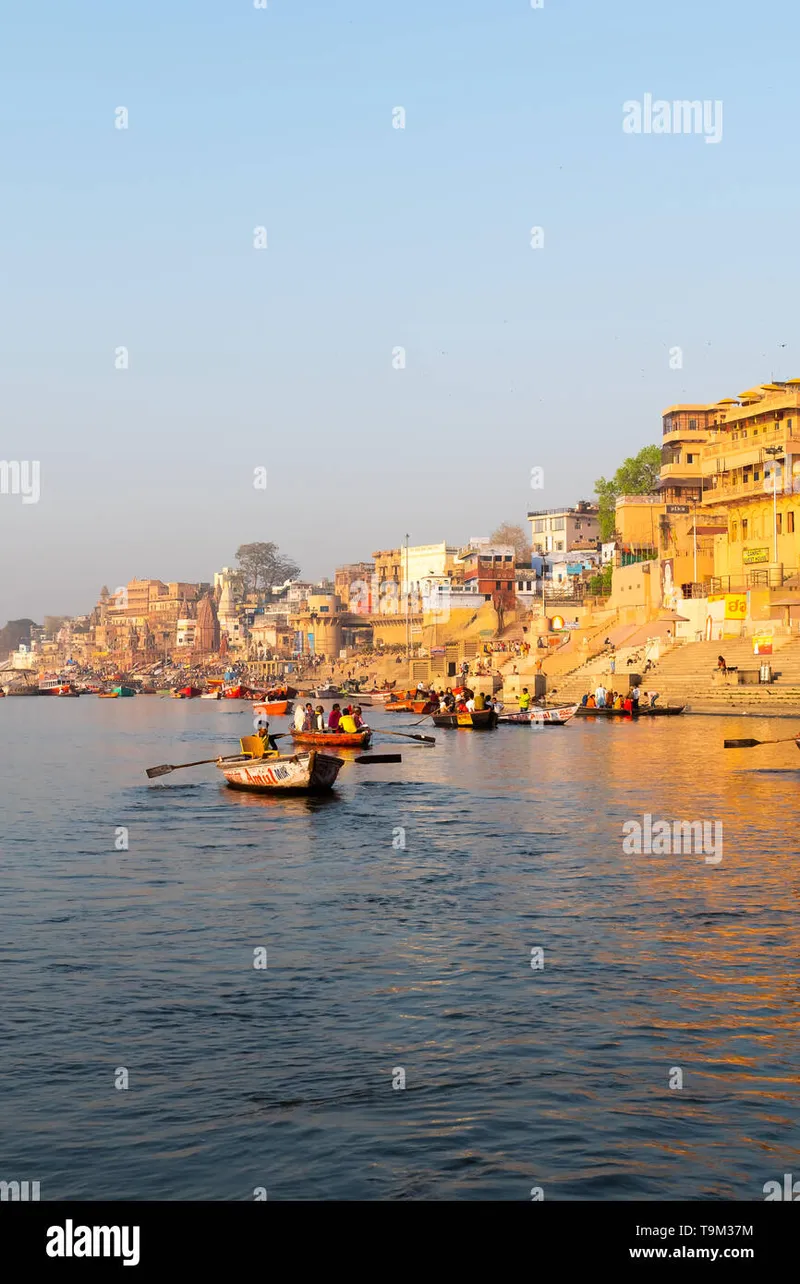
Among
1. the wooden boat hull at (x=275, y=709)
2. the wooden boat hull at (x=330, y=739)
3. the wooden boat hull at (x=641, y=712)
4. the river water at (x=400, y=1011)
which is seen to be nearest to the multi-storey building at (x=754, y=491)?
the wooden boat hull at (x=641, y=712)

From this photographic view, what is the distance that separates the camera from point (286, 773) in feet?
111

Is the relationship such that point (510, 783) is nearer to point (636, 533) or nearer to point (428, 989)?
point (428, 989)

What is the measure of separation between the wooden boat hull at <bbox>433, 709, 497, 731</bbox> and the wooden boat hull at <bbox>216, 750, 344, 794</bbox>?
31664 millimetres

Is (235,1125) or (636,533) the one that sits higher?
(636,533)

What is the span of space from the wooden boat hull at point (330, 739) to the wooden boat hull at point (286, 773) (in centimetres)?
1052

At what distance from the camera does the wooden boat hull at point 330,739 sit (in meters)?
46.5

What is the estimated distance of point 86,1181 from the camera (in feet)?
29.8

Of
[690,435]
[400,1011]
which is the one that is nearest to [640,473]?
[690,435]

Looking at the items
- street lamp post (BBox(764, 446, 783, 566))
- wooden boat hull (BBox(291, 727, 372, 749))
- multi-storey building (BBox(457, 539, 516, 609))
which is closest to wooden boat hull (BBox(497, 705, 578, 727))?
street lamp post (BBox(764, 446, 783, 566))

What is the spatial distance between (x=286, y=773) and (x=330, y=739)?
12.8m

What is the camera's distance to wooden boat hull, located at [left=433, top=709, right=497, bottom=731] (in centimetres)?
6662

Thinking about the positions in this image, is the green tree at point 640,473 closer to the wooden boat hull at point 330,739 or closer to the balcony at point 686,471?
the balcony at point 686,471

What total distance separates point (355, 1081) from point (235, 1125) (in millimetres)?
1329

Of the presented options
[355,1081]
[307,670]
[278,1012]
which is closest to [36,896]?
[278,1012]
